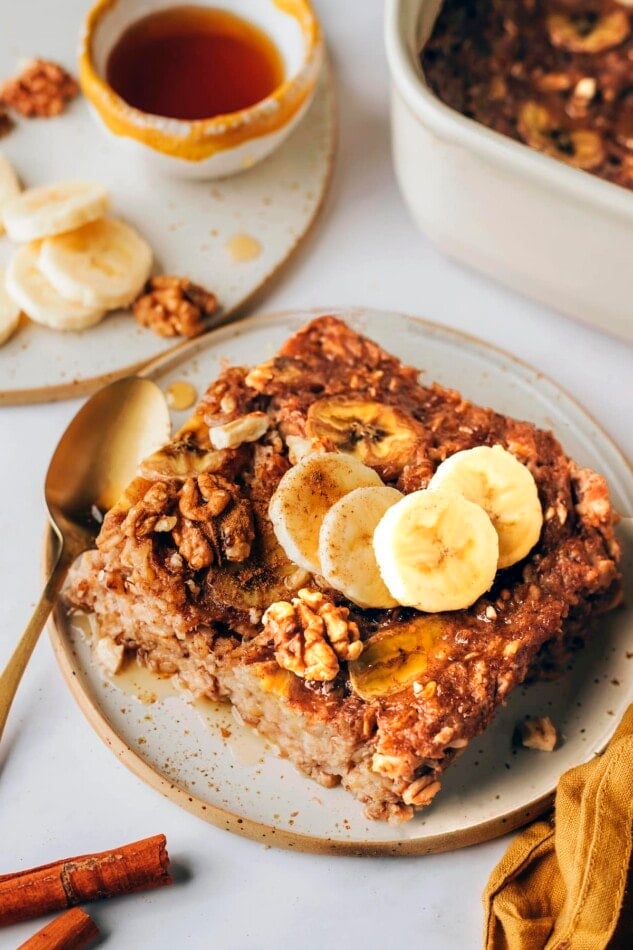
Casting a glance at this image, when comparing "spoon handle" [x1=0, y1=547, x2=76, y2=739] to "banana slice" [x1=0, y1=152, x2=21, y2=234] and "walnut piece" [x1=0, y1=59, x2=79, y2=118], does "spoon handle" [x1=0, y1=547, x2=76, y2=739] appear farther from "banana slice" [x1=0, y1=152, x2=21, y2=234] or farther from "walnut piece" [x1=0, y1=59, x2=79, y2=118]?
"walnut piece" [x1=0, y1=59, x2=79, y2=118]

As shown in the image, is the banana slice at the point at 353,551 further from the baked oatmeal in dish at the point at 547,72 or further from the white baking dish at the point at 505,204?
the baked oatmeal in dish at the point at 547,72

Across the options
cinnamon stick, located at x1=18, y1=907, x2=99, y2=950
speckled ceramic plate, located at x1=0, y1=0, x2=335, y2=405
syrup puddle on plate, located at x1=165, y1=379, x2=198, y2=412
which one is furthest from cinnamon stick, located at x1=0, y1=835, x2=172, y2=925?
speckled ceramic plate, located at x1=0, y1=0, x2=335, y2=405

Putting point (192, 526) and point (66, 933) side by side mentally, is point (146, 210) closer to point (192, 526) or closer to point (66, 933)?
point (192, 526)

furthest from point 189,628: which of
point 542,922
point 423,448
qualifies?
point 542,922

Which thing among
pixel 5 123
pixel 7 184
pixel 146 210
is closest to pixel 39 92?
pixel 5 123

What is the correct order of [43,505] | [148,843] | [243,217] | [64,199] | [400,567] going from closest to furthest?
1. [400,567]
2. [148,843]
3. [43,505]
4. [64,199]
5. [243,217]

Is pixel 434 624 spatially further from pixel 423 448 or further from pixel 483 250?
pixel 483 250

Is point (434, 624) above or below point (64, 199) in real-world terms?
below
